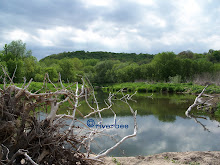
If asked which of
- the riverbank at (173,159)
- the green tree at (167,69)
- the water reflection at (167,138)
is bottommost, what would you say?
the water reflection at (167,138)

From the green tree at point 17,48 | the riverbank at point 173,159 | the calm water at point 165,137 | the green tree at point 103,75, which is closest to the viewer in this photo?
the riverbank at point 173,159

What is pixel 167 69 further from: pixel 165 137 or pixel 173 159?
pixel 173 159

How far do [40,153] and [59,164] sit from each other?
31 centimetres

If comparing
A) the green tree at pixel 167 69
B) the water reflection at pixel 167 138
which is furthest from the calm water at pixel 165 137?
the green tree at pixel 167 69

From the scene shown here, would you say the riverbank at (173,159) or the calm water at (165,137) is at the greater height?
the riverbank at (173,159)

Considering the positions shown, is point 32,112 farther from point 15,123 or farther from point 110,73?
point 110,73

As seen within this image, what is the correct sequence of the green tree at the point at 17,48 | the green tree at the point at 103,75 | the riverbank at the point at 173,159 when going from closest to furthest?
the riverbank at the point at 173,159
the green tree at the point at 17,48
the green tree at the point at 103,75

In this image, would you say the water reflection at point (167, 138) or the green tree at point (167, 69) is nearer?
the water reflection at point (167, 138)

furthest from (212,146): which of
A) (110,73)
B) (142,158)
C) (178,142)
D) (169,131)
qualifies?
(110,73)

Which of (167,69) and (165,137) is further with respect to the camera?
(167,69)

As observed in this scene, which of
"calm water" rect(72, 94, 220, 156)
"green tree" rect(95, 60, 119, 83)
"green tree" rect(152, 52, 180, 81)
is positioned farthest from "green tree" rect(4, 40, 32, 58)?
"calm water" rect(72, 94, 220, 156)

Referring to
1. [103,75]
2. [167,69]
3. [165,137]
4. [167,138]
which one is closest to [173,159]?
[167,138]

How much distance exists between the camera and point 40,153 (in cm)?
286

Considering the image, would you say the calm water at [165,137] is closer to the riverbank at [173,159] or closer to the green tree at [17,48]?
the riverbank at [173,159]
